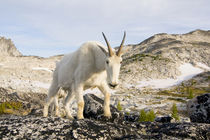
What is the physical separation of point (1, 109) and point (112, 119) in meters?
13.9

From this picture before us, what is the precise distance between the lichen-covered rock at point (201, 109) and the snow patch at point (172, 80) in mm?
48652

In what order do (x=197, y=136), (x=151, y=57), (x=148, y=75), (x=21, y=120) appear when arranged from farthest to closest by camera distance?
(x=151, y=57)
(x=148, y=75)
(x=21, y=120)
(x=197, y=136)

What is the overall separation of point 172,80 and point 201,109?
60094 millimetres

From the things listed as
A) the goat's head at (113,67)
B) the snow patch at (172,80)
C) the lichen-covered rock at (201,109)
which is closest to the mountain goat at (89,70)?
the goat's head at (113,67)

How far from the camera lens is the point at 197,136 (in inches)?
189

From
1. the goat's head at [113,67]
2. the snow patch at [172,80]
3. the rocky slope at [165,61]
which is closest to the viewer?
the goat's head at [113,67]

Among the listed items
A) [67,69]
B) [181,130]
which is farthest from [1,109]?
[181,130]

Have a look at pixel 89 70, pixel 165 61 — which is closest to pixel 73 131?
pixel 89 70

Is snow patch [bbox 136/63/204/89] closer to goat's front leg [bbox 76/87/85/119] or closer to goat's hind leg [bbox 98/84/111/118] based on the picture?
goat's hind leg [bbox 98/84/111/118]

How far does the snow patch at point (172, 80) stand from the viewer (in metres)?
61.2

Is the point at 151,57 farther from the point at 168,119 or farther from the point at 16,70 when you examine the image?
the point at 168,119

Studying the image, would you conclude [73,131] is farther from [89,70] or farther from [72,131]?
[89,70]

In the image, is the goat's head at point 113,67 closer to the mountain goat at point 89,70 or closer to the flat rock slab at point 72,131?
the mountain goat at point 89,70

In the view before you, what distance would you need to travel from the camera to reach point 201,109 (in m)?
9.55
